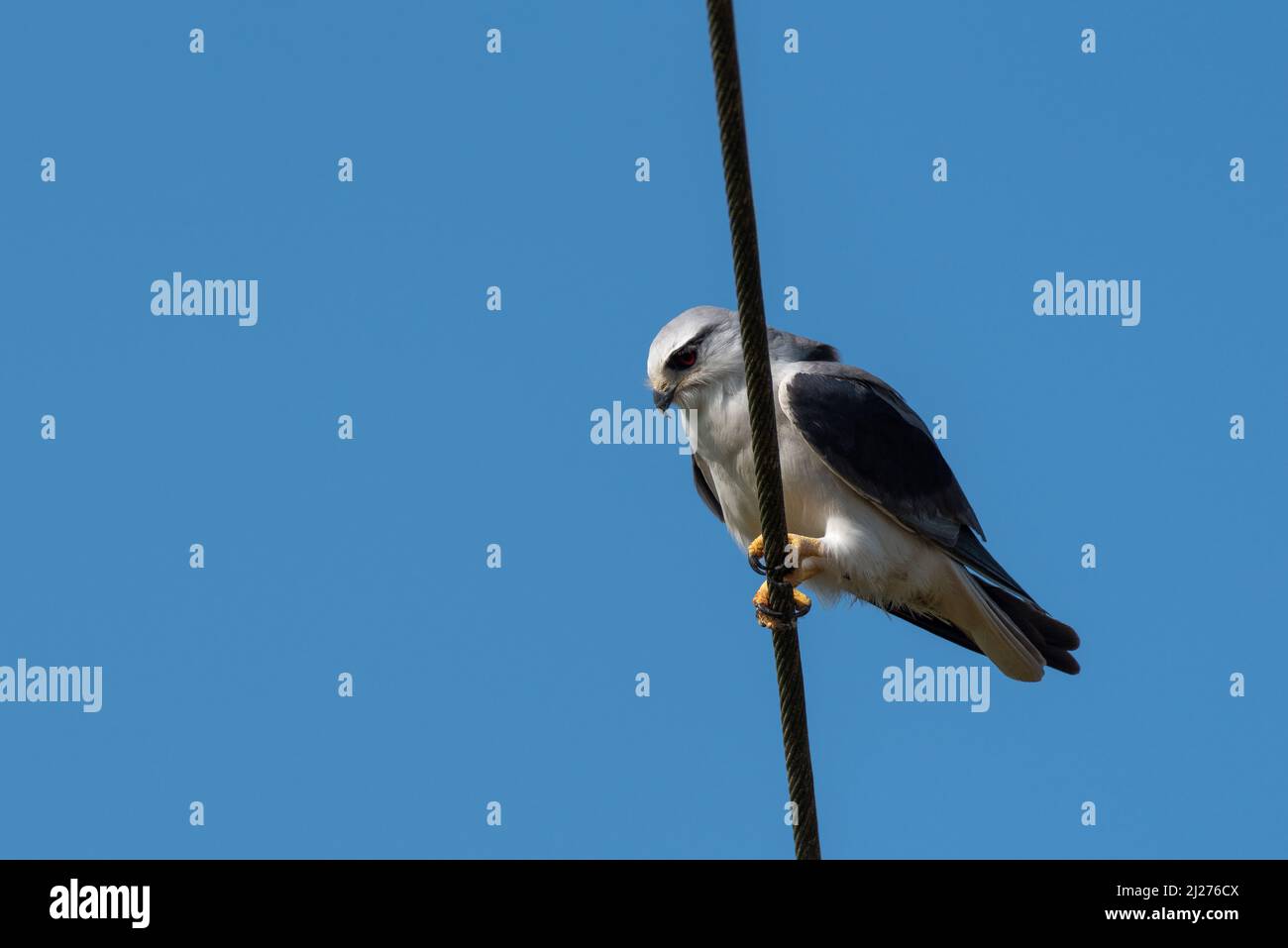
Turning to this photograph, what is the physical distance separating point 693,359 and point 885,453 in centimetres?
100

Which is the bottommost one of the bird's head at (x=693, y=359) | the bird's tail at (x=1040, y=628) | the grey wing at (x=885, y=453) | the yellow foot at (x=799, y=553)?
the bird's tail at (x=1040, y=628)

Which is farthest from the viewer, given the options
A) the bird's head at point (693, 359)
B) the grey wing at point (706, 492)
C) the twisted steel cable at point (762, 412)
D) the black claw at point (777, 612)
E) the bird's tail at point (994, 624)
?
the grey wing at point (706, 492)

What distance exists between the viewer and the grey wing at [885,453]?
23.3 feet

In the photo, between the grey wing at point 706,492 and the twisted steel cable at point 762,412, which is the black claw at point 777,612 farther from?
the grey wing at point 706,492

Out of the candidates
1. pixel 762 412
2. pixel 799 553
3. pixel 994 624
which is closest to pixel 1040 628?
pixel 994 624

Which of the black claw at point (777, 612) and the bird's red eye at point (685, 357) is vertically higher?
the bird's red eye at point (685, 357)

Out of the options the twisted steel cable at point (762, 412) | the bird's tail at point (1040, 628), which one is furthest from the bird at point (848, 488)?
the twisted steel cable at point (762, 412)

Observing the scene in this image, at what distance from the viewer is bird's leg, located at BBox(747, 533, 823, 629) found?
664 centimetres

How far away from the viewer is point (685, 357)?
23.1ft

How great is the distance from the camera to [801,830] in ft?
18.2

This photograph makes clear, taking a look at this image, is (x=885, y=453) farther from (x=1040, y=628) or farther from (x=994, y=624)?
(x=1040, y=628)

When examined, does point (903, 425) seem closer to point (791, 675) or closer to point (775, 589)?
point (775, 589)
